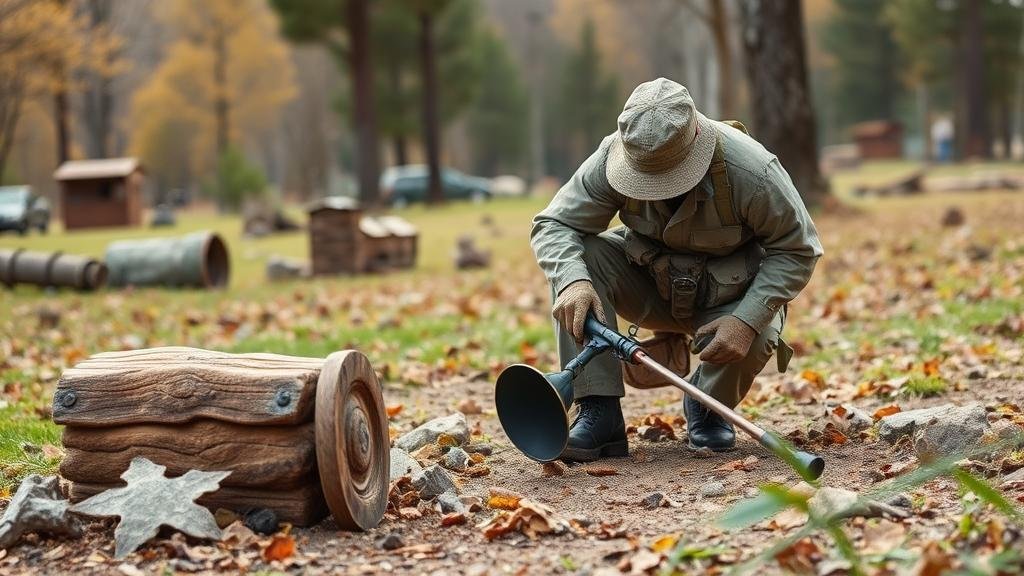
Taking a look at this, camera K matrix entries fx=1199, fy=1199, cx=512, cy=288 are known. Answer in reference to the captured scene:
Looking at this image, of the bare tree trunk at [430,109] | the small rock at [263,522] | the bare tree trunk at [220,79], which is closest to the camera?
the small rock at [263,522]

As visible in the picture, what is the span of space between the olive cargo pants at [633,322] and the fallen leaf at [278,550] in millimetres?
1380

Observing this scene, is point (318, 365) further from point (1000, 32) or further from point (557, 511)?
point (1000, 32)

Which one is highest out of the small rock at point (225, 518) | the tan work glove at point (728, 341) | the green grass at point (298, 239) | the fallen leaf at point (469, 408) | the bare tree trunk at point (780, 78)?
the bare tree trunk at point (780, 78)

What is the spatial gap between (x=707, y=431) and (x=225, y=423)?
2024mm

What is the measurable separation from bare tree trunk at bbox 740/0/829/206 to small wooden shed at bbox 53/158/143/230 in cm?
1590

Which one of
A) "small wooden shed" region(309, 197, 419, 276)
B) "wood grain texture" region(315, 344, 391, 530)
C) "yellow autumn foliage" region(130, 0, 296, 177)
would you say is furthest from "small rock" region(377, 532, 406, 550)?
"yellow autumn foliage" region(130, 0, 296, 177)

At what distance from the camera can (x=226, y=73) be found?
160 feet

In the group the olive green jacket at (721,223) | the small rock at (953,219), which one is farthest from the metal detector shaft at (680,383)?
the small rock at (953,219)

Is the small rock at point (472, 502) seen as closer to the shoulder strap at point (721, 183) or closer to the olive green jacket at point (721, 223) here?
the olive green jacket at point (721, 223)

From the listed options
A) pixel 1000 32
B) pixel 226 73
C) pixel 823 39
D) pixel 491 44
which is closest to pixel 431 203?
pixel 226 73

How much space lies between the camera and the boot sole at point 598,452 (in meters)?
4.70

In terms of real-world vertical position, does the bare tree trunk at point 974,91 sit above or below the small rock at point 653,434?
above

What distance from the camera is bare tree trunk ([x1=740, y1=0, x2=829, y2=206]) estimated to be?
49.8 feet

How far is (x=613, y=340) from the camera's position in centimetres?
433
